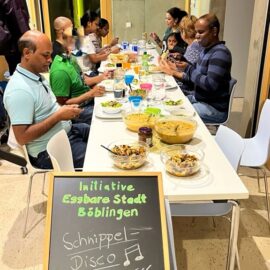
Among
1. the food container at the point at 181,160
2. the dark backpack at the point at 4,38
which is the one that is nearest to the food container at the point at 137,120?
the food container at the point at 181,160

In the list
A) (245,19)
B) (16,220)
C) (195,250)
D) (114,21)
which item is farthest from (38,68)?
(114,21)

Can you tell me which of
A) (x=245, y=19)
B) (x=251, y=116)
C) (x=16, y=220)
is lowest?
(x=16, y=220)

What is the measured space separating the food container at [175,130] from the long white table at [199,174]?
6 cm

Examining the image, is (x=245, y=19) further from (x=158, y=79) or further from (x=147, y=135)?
(x=147, y=135)

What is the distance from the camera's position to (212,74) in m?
2.82

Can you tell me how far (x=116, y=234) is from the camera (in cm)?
121

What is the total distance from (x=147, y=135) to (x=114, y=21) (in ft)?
17.8

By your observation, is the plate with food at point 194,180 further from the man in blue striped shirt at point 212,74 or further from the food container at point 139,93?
the man in blue striped shirt at point 212,74

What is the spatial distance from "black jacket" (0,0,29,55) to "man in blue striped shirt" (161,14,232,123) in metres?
1.74

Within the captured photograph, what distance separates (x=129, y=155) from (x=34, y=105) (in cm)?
82

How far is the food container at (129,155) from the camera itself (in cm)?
160

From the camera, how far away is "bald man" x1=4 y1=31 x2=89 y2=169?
2.02 metres

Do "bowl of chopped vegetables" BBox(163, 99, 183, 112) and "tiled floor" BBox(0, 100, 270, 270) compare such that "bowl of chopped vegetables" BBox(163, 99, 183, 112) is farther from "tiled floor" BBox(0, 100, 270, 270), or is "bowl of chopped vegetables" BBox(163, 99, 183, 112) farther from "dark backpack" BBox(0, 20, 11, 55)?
"dark backpack" BBox(0, 20, 11, 55)

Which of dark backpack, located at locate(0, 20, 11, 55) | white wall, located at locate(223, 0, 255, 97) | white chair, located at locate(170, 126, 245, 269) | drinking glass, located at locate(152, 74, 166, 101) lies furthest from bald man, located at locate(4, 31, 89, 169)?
white wall, located at locate(223, 0, 255, 97)
